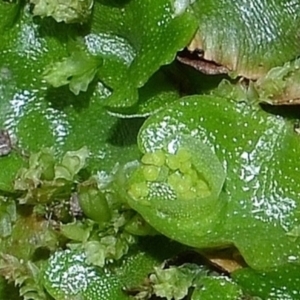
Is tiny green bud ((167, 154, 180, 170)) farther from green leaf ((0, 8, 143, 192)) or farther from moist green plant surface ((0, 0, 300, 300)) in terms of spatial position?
green leaf ((0, 8, 143, 192))

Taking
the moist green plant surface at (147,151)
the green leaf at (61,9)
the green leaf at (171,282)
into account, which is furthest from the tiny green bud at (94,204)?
the green leaf at (61,9)

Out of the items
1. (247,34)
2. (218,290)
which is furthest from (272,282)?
(247,34)

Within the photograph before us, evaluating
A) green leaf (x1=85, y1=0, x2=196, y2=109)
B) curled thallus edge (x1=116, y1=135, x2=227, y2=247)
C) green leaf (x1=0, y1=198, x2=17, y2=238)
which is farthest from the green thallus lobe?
green leaf (x1=0, y1=198, x2=17, y2=238)

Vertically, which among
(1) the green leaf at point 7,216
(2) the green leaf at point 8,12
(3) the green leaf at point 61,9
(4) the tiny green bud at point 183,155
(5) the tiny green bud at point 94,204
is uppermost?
(3) the green leaf at point 61,9

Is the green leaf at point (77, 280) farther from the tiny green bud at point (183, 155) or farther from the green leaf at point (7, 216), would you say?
the tiny green bud at point (183, 155)

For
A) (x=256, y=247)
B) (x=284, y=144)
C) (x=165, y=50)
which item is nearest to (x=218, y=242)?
(x=256, y=247)

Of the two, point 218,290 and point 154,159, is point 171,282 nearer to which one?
point 218,290

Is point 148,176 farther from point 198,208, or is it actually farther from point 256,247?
point 256,247

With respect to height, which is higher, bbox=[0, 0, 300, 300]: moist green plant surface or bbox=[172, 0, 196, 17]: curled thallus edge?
bbox=[172, 0, 196, 17]: curled thallus edge
